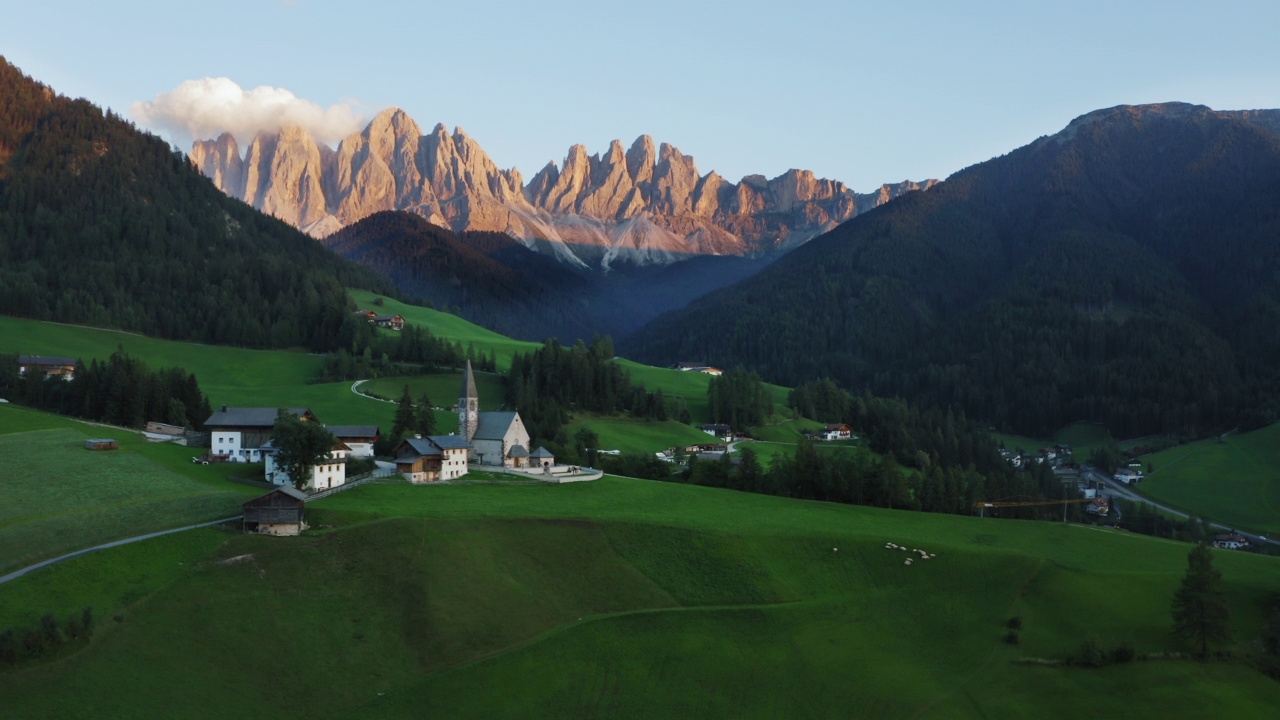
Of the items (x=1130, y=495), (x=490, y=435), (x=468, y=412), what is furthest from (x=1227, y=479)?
(x=468, y=412)

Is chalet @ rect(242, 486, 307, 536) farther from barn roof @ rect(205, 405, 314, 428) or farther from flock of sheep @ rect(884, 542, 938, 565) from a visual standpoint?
flock of sheep @ rect(884, 542, 938, 565)

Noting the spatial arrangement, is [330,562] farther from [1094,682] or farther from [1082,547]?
[1082,547]

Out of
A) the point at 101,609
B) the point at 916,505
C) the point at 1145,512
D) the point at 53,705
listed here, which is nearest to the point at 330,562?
the point at 101,609

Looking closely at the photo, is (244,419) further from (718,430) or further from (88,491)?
(718,430)

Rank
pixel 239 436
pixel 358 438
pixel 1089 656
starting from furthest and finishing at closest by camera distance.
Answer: pixel 358 438 → pixel 239 436 → pixel 1089 656

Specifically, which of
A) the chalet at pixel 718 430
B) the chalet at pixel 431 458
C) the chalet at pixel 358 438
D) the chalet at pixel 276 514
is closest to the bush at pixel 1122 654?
the chalet at pixel 276 514

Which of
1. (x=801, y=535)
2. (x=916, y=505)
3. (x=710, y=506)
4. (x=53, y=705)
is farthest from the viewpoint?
(x=916, y=505)
